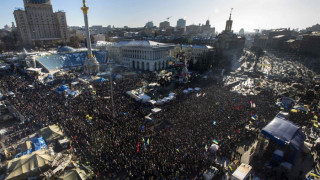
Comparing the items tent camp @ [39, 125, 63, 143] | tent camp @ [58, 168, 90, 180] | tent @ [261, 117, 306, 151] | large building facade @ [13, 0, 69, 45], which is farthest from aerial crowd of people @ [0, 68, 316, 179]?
large building facade @ [13, 0, 69, 45]

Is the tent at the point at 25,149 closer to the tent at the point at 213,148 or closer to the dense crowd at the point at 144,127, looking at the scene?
the dense crowd at the point at 144,127

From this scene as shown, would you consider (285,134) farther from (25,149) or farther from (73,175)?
(25,149)

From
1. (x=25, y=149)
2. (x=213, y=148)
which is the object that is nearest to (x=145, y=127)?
(x=213, y=148)

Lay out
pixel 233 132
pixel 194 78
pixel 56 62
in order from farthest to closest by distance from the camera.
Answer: pixel 56 62 < pixel 194 78 < pixel 233 132

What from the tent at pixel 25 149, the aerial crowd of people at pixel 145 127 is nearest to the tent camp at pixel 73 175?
the aerial crowd of people at pixel 145 127

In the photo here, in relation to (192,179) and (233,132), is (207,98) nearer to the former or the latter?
(233,132)

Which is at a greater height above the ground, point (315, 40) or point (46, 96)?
point (315, 40)

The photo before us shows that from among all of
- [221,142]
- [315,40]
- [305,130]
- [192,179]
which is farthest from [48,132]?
[315,40]
